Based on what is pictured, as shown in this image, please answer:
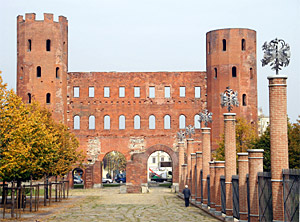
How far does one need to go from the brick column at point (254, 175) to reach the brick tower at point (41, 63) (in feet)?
109

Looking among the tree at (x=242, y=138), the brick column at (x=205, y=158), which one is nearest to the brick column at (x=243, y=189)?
the brick column at (x=205, y=158)

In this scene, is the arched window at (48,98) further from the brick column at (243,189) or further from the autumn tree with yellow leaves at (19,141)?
the brick column at (243,189)

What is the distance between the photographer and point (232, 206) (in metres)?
19.4

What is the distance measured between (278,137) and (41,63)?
1446 inches

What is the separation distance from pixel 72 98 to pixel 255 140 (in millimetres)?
19895

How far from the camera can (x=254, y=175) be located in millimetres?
15805

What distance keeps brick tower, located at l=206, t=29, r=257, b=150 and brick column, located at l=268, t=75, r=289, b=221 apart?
1318 inches

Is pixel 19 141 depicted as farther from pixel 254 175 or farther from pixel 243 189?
pixel 254 175

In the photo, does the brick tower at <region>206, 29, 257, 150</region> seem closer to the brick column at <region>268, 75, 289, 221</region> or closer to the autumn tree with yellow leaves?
the autumn tree with yellow leaves

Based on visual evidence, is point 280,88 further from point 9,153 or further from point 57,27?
point 57,27

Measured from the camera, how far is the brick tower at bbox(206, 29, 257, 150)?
47.7 meters

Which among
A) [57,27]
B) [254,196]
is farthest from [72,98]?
[254,196]

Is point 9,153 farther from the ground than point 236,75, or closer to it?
closer to it

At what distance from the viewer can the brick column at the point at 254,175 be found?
15.7 metres
